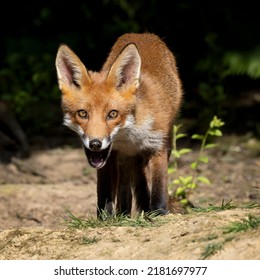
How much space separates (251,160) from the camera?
366 inches

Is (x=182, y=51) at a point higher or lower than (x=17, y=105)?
higher

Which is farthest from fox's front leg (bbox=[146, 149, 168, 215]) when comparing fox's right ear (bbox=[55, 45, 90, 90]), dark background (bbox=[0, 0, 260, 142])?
dark background (bbox=[0, 0, 260, 142])

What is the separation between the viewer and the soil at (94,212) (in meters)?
4.63

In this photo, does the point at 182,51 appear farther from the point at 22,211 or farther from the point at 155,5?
the point at 22,211

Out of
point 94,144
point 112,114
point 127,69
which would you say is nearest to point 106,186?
point 112,114

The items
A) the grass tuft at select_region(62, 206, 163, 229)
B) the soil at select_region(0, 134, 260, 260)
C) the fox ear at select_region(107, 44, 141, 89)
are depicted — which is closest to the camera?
the soil at select_region(0, 134, 260, 260)

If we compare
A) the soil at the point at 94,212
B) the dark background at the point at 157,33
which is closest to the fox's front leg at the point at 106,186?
the soil at the point at 94,212

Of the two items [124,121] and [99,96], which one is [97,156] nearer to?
[124,121]

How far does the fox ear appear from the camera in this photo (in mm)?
5820

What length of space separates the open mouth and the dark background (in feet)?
16.4

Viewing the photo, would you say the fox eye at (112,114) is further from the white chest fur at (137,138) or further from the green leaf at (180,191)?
the green leaf at (180,191)

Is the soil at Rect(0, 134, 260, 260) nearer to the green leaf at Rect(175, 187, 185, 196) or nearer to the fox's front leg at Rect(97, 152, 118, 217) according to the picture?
the green leaf at Rect(175, 187, 185, 196)
